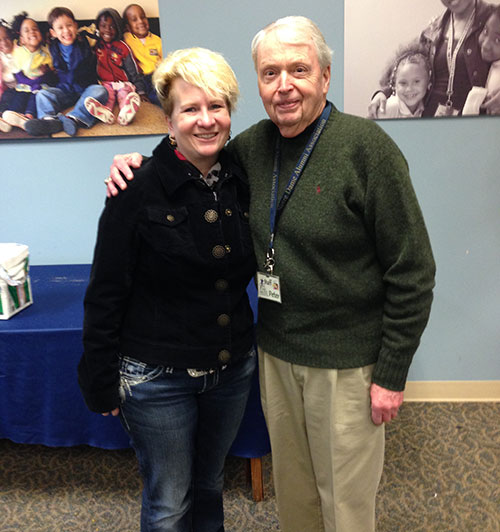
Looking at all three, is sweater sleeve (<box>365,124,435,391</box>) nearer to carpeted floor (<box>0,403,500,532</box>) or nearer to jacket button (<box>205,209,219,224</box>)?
jacket button (<box>205,209,219,224</box>)

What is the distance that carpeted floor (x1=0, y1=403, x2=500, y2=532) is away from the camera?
1867 millimetres

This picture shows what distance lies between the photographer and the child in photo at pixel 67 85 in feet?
7.14

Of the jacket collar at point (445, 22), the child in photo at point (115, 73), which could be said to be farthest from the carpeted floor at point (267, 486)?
the jacket collar at point (445, 22)

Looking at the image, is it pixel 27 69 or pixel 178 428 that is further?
pixel 27 69

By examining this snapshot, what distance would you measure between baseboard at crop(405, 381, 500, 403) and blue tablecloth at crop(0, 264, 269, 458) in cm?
114

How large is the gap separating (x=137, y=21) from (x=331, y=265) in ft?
5.32

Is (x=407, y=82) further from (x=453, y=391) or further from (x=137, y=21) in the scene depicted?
(x=453, y=391)

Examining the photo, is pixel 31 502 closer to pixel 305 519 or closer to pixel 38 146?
Answer: pixel 305 519

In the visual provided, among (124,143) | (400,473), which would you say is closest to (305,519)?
(400,473)

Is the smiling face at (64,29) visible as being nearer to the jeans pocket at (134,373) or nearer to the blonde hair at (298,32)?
the blonde hair at (298,32)

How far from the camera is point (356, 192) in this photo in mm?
1135

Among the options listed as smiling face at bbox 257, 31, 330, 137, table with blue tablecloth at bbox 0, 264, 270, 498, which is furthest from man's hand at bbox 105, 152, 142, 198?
table with blue tablecloth at bbox 0, 264, 270, 498

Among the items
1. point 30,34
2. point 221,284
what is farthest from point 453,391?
point 30,34

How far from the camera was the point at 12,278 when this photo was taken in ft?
5.93
